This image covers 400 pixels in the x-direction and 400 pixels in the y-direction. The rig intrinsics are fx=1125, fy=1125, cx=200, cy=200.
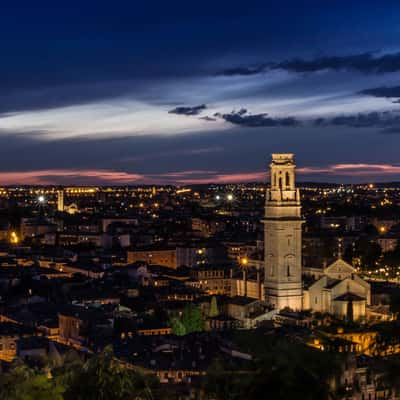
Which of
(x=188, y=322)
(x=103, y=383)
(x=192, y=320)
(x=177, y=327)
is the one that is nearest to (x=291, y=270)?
(x=192, y=320)

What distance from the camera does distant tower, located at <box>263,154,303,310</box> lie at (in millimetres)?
43625

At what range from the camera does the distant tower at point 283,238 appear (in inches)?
1718

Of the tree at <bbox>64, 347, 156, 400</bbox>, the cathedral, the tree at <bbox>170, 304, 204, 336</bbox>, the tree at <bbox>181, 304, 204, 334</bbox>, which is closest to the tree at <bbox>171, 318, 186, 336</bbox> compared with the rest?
the tree at <bbox>170, 304, 204, 336</bbox>

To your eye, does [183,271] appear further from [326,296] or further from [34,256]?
[326,296]

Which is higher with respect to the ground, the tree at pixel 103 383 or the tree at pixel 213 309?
the tree at pixel 103 383

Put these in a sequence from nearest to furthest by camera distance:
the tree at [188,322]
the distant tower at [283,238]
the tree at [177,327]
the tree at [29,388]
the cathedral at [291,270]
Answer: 1. the tree at [29,388]
2. the tree at [177,327]
3. the tree at [188,322]
4. the cathedral at [291,270]
5. the distant tower at [283,238]

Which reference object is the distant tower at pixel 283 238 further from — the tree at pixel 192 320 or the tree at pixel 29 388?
the tree at pixel 29 388

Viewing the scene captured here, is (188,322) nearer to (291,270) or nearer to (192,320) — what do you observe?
(192,320)

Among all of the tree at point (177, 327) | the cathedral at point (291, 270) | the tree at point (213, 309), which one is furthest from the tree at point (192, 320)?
the cathedral at point (291, 270)

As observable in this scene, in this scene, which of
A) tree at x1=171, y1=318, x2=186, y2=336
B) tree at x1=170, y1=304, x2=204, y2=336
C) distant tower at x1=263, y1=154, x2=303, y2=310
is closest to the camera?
tree at x1=171, y1=318, x2=186, y2=336

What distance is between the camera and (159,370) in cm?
3253

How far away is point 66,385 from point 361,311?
23.1 meters

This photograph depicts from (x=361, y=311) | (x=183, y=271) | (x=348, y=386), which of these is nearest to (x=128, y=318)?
(x=361, y=311)

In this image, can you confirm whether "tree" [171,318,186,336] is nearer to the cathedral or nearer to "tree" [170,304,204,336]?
"tree" [170,304,204,336]
